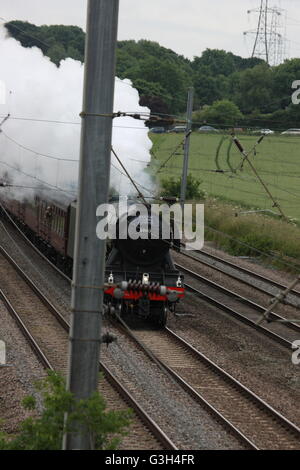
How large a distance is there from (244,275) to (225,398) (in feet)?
47.5

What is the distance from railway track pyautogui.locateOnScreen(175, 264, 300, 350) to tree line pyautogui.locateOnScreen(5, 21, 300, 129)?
1926 cm

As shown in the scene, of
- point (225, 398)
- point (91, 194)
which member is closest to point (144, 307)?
point (225, 398)

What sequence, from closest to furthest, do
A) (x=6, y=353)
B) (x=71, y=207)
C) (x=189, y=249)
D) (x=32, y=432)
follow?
(x=32, y=432)
(x=6, y=353)
(x=71, y=207)
(x=189, y=249)

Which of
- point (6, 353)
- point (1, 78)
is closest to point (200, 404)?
point (6, 353)

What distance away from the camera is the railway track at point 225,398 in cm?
1230

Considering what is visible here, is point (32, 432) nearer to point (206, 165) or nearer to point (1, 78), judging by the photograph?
point (1, 78)

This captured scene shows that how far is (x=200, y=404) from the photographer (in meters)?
13.7

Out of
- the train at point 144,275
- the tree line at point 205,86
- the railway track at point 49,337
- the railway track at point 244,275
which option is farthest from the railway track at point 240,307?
the tree line at point 205,86

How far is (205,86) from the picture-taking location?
102m

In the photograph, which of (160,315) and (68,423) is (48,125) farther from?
(68,423)

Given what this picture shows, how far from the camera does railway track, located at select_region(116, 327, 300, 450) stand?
40.3 ft

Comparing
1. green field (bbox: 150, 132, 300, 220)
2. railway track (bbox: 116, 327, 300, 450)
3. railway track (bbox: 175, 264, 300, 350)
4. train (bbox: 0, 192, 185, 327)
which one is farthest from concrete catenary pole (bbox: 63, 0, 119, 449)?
green field (bbox: 150, 132, 300, 220)

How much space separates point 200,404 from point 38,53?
2097cm

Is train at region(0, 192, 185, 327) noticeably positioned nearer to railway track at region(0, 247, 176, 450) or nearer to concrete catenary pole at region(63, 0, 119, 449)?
railway track at region(0, 247, 176, 450)
